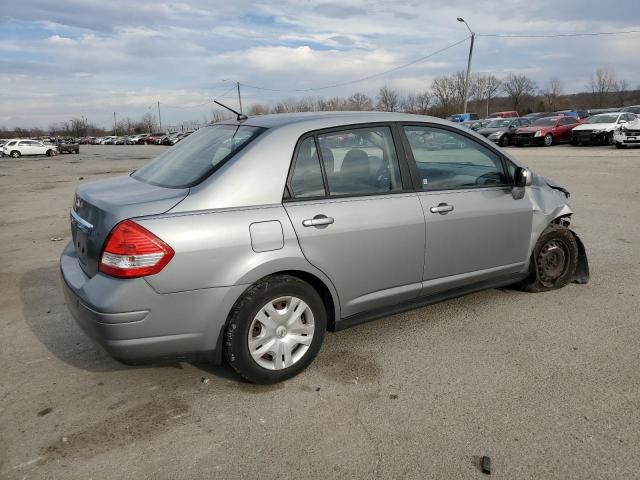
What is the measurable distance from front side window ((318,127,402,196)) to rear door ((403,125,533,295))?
0.61 feet

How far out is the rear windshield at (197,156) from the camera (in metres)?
3.30

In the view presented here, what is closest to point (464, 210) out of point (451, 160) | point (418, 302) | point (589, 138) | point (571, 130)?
point (451, 160)

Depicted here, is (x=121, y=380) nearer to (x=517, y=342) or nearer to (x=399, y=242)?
(x=399, y=242)

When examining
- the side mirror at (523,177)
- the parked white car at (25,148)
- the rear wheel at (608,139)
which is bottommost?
the side mirror at (523,177)

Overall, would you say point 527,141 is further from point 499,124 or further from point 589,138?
point 499,124

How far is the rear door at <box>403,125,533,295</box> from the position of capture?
3.84 m

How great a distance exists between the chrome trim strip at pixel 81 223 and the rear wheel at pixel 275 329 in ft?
3.32

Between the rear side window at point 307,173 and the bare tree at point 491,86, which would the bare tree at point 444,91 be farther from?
the rear side window at point 307,173

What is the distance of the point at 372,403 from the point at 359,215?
1.19 metres

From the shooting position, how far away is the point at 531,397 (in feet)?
10.3

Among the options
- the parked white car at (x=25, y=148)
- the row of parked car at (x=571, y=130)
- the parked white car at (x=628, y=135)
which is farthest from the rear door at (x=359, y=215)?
the parked white car at (x=25, y=148)

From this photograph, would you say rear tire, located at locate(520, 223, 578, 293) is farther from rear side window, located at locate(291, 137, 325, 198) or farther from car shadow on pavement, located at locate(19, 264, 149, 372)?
car shadow on pavement, located at locate(19, 264, 149, 372)

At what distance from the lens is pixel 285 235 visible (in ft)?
10.3

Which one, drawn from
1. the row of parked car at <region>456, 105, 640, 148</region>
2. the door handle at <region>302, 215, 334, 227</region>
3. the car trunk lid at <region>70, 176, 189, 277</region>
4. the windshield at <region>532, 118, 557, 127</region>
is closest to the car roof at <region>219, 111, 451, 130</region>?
the door handle at <region>302, 215, 334, 227</region>
